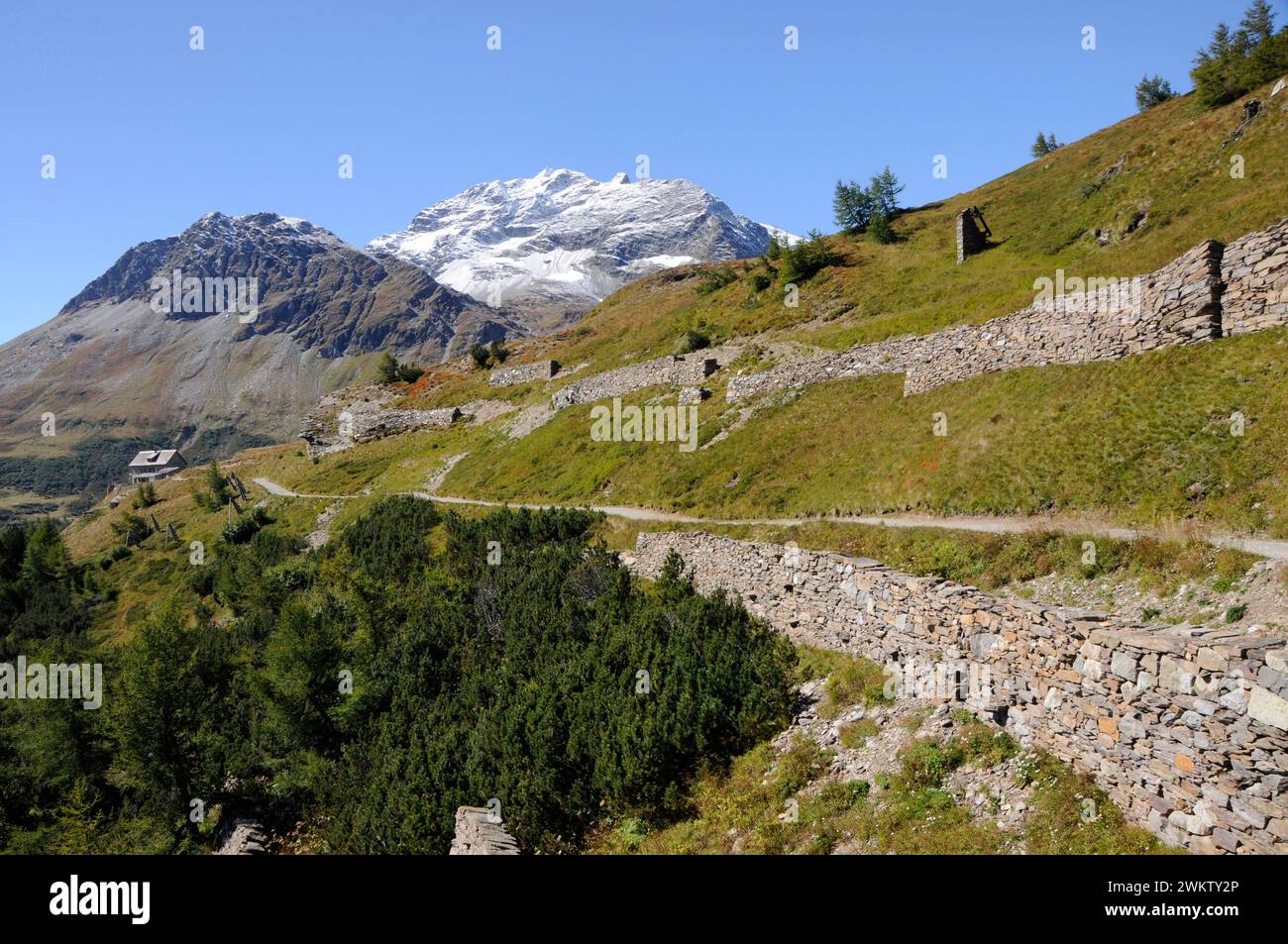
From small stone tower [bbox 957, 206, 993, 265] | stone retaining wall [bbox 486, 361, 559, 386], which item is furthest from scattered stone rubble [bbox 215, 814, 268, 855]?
small stone tower [bbox 957, 206, 993, 265]

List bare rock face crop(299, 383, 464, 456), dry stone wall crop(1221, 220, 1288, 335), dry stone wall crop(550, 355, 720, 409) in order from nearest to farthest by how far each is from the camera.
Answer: dry stone wall crop(1221, 220, 1288, 335), dry stone wall crop(550, 355, 720, 409), bare rock face crop(299, 383, 464, 456)

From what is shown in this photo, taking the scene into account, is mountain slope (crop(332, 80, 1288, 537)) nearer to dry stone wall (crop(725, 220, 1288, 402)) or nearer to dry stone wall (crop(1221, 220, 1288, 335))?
dry stone wall (crop(1221, 220, 1288, 335))

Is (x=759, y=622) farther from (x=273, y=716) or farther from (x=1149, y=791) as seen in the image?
(x=273, y=716)

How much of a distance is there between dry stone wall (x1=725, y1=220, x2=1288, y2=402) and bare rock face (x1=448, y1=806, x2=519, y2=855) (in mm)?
27326

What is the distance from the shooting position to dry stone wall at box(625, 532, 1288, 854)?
842 cm

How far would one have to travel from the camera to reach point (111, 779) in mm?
31875

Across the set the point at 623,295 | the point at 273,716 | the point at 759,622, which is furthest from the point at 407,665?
the point at 623,295

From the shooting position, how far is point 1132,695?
10.0 m

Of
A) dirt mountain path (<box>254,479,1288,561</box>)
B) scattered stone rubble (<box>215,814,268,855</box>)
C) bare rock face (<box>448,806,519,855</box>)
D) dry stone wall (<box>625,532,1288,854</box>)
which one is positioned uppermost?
dirt mountain path (<box>254,479,1288,561</box>)

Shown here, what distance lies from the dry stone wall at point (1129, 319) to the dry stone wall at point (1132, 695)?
1605 centimetres

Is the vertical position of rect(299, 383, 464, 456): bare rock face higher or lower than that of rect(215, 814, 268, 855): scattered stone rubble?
higher

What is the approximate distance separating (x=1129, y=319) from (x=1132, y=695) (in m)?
20.9

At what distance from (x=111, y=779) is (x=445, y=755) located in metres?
24.0

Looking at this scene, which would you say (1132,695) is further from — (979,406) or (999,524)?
(979,406)
